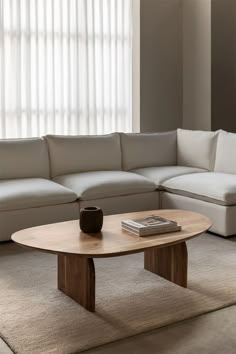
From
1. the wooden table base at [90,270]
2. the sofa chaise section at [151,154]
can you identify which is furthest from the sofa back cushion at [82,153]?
the wooden table base at [90,270]

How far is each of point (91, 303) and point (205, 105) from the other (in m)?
3.75

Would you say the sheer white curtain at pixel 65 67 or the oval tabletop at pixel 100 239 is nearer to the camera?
the oval tabletop at pixel 100 239

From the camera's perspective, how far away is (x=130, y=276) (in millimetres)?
3332

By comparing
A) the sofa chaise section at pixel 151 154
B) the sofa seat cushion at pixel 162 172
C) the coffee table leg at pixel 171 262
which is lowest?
the coffee table leg at pixel 171 262

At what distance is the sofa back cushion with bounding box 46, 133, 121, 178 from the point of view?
191 inches

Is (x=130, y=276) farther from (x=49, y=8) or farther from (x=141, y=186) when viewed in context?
(x=49, y=8)

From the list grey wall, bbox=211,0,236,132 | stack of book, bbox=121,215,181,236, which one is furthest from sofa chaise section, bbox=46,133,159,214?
grey wall, bbox=211,0,236,132

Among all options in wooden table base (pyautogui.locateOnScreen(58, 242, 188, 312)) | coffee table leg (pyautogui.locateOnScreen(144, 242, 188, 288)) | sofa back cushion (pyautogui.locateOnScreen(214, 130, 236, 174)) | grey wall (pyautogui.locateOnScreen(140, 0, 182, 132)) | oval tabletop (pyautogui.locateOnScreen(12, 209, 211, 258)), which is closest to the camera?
oval tabletop (pyautogui.locateOnScreen(12, 209, 211, 258))

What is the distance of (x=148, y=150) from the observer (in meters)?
5.33

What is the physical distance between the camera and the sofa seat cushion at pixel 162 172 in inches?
189

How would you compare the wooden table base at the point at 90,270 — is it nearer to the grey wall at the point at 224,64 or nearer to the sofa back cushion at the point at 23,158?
the sofa back cushion at the point at 23,158

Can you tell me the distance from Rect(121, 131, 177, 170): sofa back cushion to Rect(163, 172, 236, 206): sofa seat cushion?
63 centimetres

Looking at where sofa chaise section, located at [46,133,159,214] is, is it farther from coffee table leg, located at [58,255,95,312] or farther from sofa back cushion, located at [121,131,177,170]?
coffee table leg, located at [58,255,95,312]

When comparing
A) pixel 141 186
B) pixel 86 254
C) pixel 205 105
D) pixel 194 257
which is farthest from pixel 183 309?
pixel 205 105
